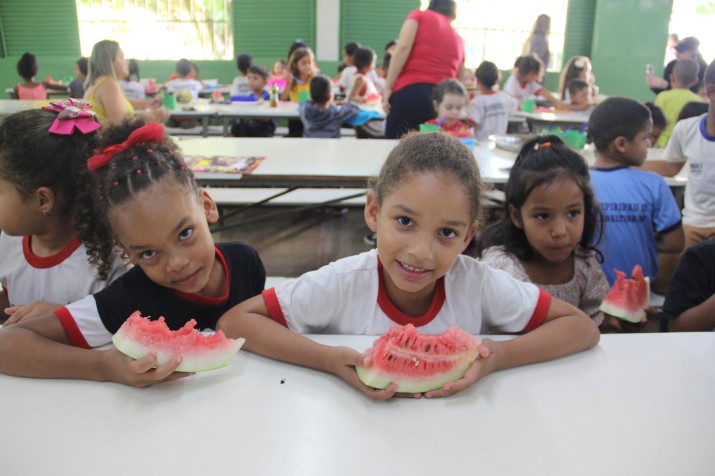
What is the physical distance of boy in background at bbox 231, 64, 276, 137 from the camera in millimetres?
7152

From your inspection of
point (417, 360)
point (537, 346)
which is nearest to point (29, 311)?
point (417, 360)

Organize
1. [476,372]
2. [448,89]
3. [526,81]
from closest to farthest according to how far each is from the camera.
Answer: [476,372], [448,89], [526,81]

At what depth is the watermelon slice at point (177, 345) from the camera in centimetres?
117

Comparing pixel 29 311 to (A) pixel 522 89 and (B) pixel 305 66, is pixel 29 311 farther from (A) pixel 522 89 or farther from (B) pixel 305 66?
(A) pixel 522 89

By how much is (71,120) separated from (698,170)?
341 cm

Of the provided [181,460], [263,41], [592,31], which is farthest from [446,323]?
[592,31]

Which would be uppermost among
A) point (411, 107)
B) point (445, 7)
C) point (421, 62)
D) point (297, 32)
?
point (297, 32)

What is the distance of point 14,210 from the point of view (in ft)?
5.24

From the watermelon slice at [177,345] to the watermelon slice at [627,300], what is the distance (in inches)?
53.5

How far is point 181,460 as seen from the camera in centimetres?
92

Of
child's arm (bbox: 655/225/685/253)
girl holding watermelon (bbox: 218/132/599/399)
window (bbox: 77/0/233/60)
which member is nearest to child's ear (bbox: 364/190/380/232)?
girl holding watermelon (bbox: 218/132/599/399)

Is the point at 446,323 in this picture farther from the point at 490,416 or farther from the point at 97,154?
the point at 97,154

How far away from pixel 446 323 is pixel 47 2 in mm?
12870

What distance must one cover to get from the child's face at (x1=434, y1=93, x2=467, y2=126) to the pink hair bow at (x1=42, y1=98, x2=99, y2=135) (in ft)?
10.2
